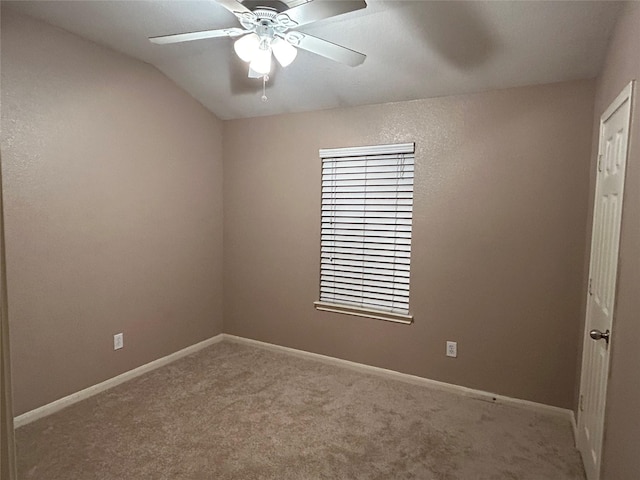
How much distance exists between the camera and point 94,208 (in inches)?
119

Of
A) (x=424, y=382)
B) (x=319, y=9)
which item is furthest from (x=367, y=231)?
(x=319, y=9)

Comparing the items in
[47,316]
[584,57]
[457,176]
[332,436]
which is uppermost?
[584,57]

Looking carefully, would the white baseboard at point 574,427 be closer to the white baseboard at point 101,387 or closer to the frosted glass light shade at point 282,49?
the frosted glass light shade at point 282,49

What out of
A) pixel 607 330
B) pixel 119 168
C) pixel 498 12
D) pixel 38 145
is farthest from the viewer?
pixel 119 168

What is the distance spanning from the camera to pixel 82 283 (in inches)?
117

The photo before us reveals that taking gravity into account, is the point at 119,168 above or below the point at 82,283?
above

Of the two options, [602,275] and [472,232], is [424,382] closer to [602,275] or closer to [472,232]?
[472,232]

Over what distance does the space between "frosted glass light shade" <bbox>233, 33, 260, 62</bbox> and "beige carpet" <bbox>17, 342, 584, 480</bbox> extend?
2249 mm

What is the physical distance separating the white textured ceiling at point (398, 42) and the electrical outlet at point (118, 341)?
2281 millimetres

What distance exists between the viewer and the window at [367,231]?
132 inches

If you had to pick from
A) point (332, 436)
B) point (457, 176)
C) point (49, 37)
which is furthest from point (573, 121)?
point (49, 37)

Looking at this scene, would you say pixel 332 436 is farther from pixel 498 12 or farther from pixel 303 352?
pixel 498 12

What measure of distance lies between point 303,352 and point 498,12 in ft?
10.3

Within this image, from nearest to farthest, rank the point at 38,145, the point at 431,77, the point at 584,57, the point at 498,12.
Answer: the point at 498,12 → the point at 584,57 → the point at 38,145 → the point at 431,77
